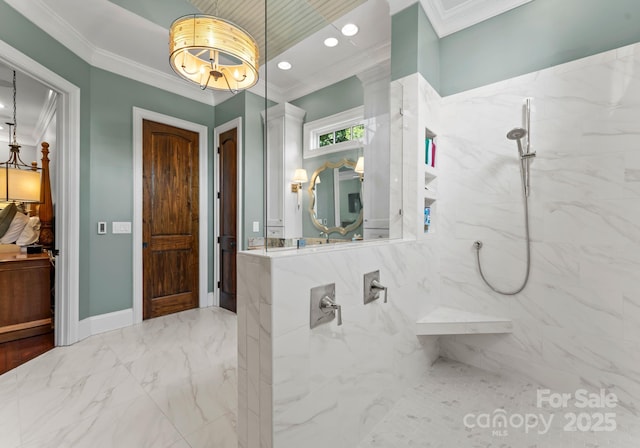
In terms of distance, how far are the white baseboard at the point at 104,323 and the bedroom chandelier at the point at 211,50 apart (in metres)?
2.45

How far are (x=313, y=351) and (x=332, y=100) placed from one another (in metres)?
1.69

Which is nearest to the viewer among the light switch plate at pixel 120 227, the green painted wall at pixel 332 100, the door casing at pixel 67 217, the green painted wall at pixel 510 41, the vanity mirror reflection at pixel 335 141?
the vanity mirror reflection at pixel 335 141

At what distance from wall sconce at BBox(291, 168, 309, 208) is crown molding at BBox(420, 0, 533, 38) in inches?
58.7

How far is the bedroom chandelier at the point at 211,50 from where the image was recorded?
1.77m

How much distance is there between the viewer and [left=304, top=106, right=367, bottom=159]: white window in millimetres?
1901

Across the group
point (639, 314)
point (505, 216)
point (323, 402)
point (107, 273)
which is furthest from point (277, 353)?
point (107, 273)

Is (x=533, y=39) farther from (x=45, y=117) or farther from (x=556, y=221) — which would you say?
Answer: (x=45, y=117)

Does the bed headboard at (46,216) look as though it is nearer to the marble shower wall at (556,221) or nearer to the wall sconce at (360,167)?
the wall sconce at (360,167)

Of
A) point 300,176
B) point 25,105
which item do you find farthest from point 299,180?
point 25,105

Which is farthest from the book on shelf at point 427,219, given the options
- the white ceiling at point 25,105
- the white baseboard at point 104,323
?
the white ceiling at point 25,105

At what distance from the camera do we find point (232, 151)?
349cm

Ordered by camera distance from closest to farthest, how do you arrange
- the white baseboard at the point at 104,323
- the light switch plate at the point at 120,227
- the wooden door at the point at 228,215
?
the white baseboard at the point at 104,323 < the light switch plate at the point at 120,227 < the wooden door at the point at 228,215

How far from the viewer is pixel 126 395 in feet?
5.87

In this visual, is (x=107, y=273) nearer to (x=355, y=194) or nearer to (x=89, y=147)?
(x=89, y=147)
